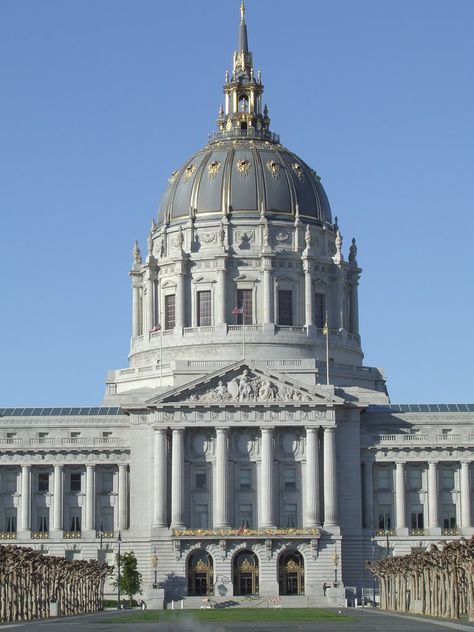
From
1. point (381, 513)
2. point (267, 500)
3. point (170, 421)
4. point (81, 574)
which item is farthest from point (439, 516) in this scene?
point (81, 574)

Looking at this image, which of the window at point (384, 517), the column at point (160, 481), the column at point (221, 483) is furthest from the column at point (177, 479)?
the window at point (384, 517)

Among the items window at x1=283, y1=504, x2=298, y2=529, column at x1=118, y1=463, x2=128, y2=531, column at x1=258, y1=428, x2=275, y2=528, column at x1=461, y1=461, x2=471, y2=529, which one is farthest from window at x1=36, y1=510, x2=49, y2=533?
column at x1=461, y1=461, x2=471, y2=529

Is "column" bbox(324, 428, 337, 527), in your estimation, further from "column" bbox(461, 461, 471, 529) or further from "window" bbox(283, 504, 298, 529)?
"column" bbox(461, 461, 471, 529)

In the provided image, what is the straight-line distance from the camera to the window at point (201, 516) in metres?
184

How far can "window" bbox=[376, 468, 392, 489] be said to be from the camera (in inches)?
7431

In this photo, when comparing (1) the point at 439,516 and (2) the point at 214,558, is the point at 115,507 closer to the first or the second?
(2) the point at 214,558

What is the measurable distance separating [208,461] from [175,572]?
514 inches

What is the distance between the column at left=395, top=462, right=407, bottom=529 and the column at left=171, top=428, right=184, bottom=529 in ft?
77.6

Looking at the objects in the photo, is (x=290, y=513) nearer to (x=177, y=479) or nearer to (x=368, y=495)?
(x=368, y=495)

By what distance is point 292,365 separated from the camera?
195 meters

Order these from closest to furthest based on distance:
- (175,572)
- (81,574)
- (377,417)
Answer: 1. (81,574)
2. (175,572)
3. (377,417)

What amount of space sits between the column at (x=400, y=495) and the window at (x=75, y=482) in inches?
1389

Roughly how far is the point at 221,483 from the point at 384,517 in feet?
62.2

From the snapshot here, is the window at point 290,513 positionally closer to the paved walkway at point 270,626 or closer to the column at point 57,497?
the column at point 57,497
